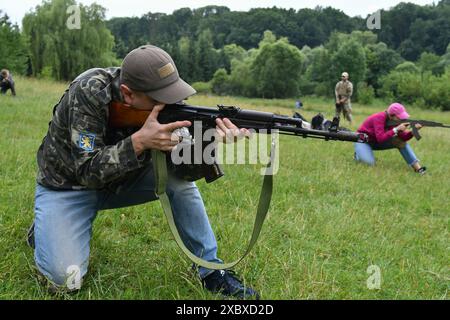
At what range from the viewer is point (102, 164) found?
2.92 meters

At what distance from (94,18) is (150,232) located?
3392 centimetres

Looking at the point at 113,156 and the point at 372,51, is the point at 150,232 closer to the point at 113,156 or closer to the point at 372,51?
the point at 113,156

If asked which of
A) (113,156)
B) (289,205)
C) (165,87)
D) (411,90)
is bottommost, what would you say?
(411,90)

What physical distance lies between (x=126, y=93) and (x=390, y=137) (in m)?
6.90

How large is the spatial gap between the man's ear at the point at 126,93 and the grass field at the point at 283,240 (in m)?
1.19

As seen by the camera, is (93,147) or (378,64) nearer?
(93,147)

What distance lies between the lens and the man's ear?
302 cm

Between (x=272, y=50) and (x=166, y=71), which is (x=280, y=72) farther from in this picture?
(x=166, y=71)

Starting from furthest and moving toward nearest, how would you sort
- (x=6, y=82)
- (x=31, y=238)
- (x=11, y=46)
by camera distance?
(x=11, y=46) < (x=6, y=82) < (x=31, y=238)

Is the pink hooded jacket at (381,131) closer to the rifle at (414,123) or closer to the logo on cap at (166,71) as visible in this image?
the rifle at (414,123)

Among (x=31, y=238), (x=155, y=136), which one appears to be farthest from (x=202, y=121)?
(x=31, y=238)

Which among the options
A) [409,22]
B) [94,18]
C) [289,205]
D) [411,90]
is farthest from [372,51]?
[289,205]

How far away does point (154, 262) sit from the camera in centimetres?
358

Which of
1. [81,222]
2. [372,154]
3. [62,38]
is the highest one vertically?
[62,38]
